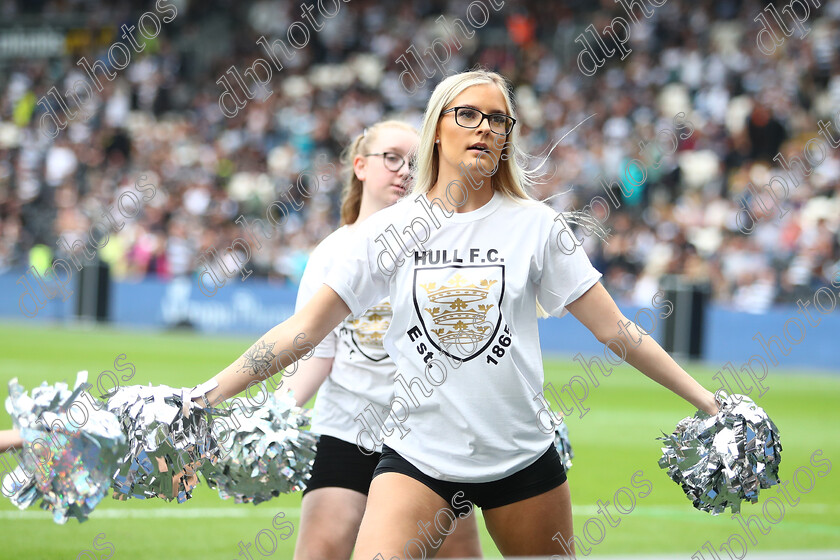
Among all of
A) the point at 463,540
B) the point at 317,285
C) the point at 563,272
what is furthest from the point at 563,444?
the point at 317,285

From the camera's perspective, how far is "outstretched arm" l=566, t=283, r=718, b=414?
132 inches

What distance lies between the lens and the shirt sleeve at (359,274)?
3.33 metres

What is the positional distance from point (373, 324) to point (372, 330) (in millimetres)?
23

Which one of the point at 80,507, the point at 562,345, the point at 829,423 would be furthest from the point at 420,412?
the point at 562,345

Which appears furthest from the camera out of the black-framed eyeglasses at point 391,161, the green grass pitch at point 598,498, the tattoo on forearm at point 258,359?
the green grass pitch at point 598,498

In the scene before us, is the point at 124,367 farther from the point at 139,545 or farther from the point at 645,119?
the point at 645,119

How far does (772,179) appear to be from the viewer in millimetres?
17797

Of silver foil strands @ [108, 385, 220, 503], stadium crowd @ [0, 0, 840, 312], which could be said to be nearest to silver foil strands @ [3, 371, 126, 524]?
silver foil strands @ [108, 385, 220, 503]

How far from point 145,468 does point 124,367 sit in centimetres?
904

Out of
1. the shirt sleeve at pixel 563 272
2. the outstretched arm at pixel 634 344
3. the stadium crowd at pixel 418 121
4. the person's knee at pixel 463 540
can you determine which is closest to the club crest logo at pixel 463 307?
the shirt sleeve at pixel 563 272

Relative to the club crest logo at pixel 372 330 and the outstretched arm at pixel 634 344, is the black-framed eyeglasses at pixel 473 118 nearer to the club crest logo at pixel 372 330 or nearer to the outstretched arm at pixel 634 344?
the outstretched arm at pixel 634 344

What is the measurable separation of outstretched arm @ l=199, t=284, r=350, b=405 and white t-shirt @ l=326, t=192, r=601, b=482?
0.06 meters

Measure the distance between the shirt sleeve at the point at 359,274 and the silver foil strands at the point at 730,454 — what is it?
110 cm

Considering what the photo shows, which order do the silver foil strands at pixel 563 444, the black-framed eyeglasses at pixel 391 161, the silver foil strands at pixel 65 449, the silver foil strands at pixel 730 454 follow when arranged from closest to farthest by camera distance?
the silver foil strands at pixel 65 449 → the silver foil strands at pixel 730 454 → the silver foil strands at pixel 563 444 → the black-framed eyeglasses at pixel 391 161
